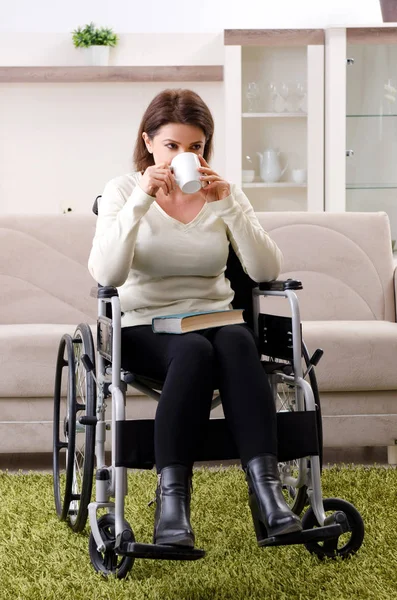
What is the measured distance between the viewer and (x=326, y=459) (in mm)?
2693

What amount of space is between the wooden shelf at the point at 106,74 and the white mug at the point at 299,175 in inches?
25.9

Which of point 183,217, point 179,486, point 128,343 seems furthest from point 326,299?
point 179,486

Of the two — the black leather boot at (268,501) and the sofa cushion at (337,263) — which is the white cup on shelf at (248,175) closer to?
the sofa cushion at (337,263)

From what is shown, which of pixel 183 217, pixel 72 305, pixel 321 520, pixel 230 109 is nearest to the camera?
pixel 321 520

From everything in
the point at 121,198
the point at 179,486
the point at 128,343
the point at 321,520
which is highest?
the point at 121,198

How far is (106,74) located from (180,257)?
2.73m

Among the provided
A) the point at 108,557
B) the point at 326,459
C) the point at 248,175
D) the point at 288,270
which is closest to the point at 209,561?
the point at 108,557

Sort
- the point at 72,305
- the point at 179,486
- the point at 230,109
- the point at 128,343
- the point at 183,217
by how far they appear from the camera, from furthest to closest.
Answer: the point at 230,109 < the point at 72,305 < the point at 183,217 < the point at 128,343 < the point at 179,486

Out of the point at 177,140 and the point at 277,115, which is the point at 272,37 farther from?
the point at 177,140

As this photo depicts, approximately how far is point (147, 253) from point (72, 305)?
3.67 feet

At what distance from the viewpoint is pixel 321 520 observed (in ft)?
5.29

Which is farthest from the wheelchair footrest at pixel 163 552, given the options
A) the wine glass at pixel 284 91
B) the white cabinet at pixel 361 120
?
the wine glass at pixel 284 91

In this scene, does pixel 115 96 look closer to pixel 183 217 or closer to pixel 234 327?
pixel 183 217

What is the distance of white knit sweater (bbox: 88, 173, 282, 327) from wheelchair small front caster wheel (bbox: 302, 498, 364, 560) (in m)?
0.49
